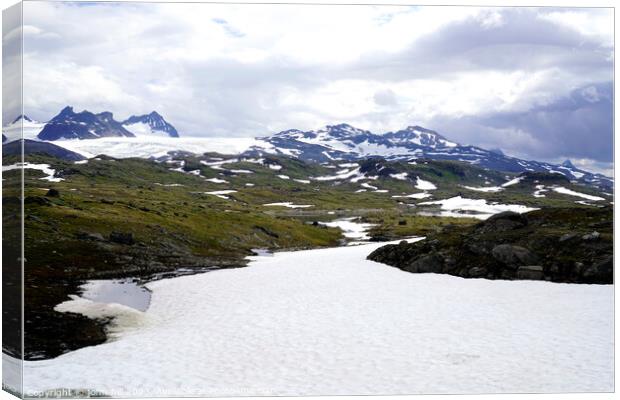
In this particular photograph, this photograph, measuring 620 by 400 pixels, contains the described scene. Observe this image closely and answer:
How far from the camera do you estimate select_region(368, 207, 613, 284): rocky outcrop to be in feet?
127

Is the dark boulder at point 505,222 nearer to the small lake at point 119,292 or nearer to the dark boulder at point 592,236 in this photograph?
the dark boulder at point 592,236

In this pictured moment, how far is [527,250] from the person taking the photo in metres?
42.2

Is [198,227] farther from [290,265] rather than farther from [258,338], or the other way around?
[258,338]

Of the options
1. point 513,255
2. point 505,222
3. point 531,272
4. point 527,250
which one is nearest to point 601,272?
point 531,272

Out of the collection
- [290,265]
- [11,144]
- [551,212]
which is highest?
[11,144]

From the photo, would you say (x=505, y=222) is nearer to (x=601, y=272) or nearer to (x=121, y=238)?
(x=601, y=272)

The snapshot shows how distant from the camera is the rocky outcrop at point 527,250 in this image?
1528 inches

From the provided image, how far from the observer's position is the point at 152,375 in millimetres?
21953

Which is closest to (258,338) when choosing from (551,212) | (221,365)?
(221,365)

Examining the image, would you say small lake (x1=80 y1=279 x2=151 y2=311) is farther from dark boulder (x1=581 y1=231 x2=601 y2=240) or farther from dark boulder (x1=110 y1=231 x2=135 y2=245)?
dark boulder (x1=581 y1=231 x2=601 y2=240)

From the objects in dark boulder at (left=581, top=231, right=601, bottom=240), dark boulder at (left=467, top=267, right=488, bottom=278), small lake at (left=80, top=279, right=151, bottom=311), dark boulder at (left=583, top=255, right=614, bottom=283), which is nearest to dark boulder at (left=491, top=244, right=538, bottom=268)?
dark boulder at (left=467, top=267, right=488, bottom=278)

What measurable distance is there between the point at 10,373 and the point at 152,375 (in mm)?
6025

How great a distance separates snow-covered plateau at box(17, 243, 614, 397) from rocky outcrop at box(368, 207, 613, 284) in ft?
6.77

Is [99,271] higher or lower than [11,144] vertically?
lower
